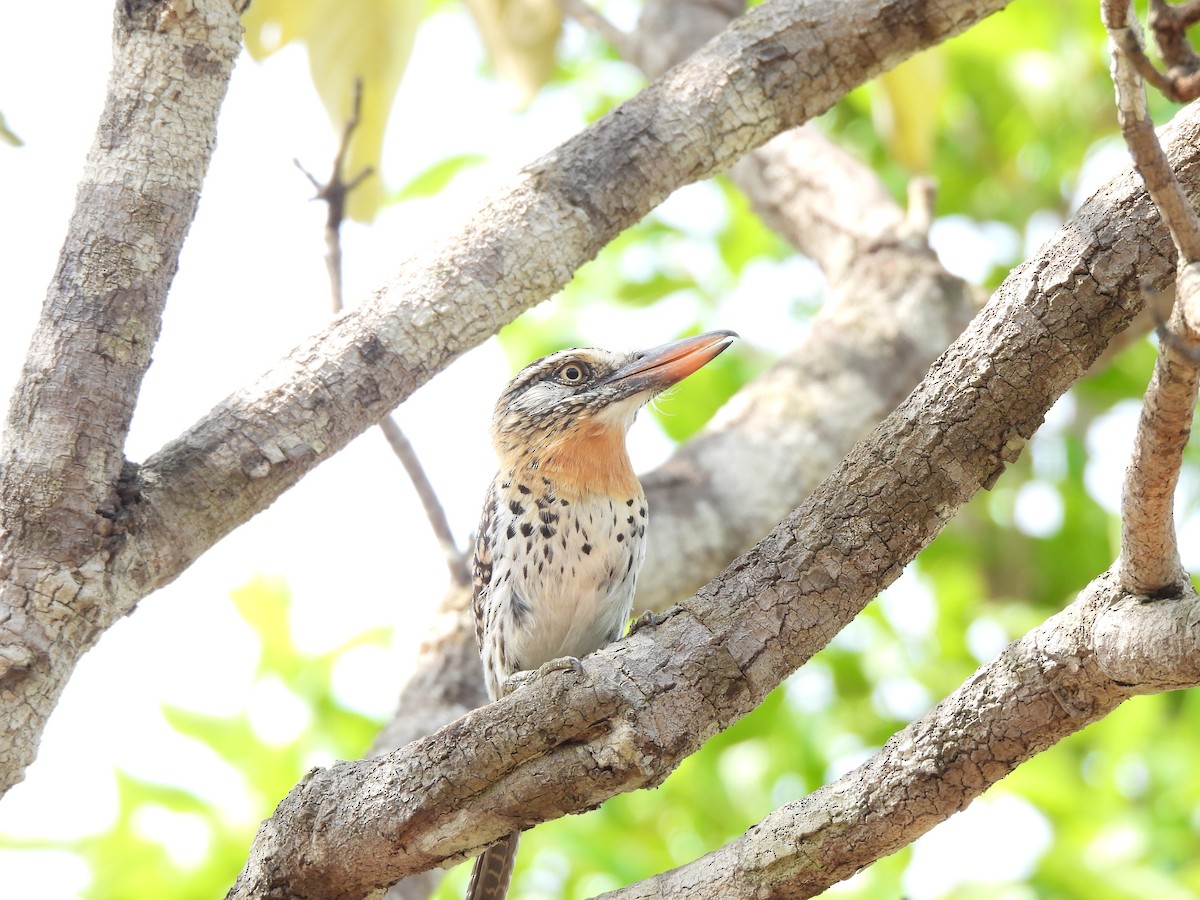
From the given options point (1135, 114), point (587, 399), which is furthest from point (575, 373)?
point (1135, 114)

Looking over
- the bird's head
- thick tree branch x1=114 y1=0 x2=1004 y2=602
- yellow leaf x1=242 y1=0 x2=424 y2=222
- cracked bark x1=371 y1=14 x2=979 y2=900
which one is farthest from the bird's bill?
yellow leaf x1=242 y1=0 x2=424 y2=222

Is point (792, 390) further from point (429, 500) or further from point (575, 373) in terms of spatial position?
point (429, 500)

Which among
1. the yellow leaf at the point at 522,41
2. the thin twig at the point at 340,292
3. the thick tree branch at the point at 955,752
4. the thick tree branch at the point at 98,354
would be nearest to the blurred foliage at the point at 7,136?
the thick tree branch at the point at 98,354

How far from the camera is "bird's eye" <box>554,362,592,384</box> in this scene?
4.80 meters

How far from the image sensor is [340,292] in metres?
4.49

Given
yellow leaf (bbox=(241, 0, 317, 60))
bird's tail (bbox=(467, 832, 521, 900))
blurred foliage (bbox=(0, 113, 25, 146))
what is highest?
yellow leaf (bbox=(241, 0, 317, 60))

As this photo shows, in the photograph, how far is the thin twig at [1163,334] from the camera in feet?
6.27

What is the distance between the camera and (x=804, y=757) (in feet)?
20.3

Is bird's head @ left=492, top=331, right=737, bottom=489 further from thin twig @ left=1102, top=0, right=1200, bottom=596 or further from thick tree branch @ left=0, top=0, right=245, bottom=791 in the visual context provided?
thin twig @ left=1102, top=0, right=1200, bottom=596

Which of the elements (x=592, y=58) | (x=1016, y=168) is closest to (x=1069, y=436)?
(x=1016, y=168)

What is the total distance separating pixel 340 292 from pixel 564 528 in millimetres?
1132

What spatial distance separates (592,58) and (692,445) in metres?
4.19

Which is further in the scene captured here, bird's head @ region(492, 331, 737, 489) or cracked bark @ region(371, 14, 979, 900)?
cracked bark @ region(371, 14, 979, 900)

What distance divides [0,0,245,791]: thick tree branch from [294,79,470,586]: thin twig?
1.09m
